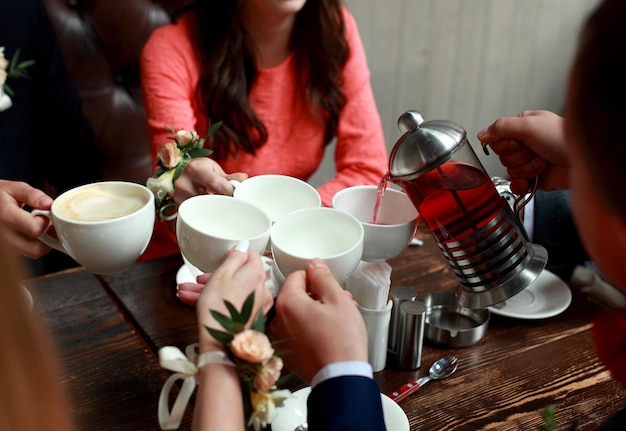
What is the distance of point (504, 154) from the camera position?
3.48ft

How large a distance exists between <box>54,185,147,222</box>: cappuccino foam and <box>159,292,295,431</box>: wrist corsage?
29cm

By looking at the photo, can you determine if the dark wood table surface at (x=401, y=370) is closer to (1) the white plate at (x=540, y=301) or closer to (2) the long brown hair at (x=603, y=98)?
(1) the white plate at (x=540, y=301)

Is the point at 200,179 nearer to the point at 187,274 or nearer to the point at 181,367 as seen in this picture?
the point at 187,274

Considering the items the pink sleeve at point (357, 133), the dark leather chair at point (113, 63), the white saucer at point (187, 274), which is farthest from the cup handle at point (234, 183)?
the dark leather chair at point (113, 63)

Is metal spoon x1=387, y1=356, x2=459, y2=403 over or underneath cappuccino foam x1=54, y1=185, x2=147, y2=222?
underneath

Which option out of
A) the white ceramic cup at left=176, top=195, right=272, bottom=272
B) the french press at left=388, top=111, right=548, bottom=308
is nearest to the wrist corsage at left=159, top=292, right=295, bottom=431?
the white ceramic cup at left=176, top=195, right=272, bottom=272

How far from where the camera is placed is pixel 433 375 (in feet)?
3.19

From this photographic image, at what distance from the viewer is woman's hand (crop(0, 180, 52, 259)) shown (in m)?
0.90

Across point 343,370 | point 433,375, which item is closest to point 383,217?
point 433,375

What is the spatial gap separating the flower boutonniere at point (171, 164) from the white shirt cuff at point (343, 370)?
0.43m

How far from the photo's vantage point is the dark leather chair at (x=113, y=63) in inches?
75.9

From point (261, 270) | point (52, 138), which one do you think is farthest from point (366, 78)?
point (261, 270)

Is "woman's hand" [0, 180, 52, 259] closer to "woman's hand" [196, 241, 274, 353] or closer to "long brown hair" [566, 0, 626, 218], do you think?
"woman's hand" [196, 241, 274, 353]

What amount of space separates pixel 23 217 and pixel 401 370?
624 millimetres
